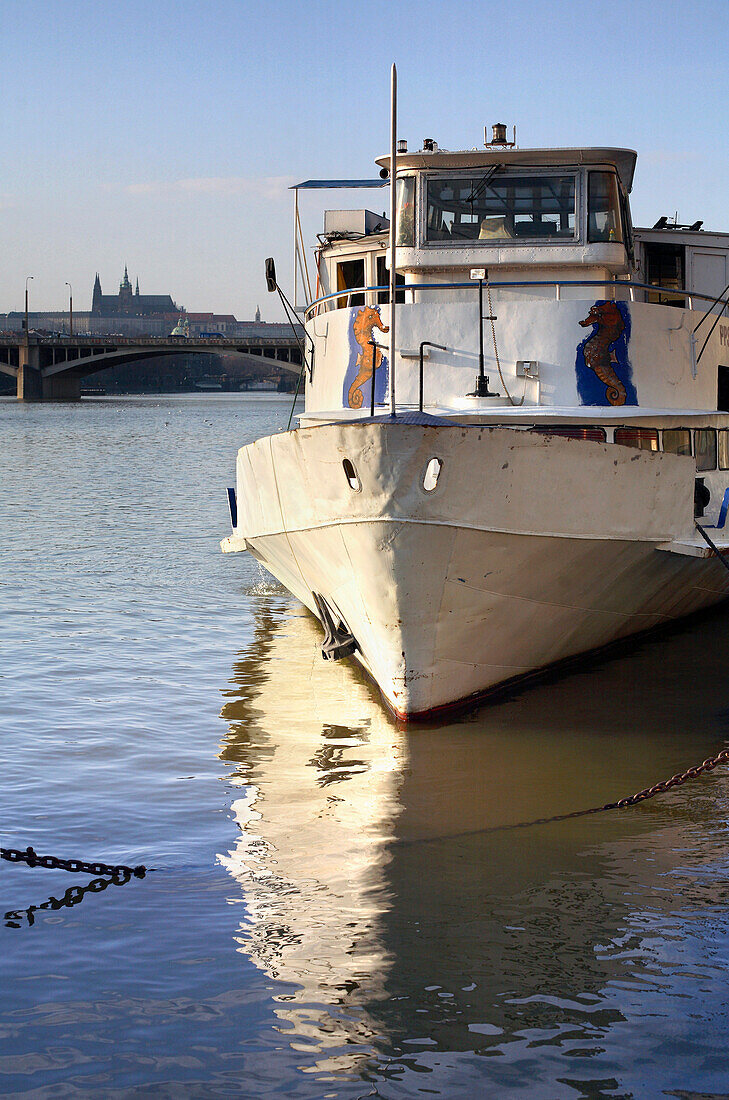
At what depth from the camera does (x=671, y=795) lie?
7.79m

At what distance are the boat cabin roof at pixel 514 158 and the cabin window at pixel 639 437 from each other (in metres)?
2.73

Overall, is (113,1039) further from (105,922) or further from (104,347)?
(104,347)

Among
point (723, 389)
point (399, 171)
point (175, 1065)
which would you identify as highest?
point (399, 171)

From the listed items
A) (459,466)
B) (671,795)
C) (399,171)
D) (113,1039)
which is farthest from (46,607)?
(113,1039)

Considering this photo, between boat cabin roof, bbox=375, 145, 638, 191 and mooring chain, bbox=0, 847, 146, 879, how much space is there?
25.1ft

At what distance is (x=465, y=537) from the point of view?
861cm

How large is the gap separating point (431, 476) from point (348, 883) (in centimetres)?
313

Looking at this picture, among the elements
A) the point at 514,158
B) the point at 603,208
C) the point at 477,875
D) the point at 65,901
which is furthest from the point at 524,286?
the point at 65,901

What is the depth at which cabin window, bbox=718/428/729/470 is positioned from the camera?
40.8ft

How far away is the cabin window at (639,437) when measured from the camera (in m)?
10.7

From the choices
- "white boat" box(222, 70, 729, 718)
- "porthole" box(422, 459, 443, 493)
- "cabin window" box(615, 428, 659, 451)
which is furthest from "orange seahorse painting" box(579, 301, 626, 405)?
"porthole" box(422, 459, 443, 493)

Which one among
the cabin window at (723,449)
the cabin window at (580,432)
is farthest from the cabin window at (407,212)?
the cabin window at (723,449)

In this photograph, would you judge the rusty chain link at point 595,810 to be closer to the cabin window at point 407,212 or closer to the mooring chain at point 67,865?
the mooring chain at point 67,865

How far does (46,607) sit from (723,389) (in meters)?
8.08
